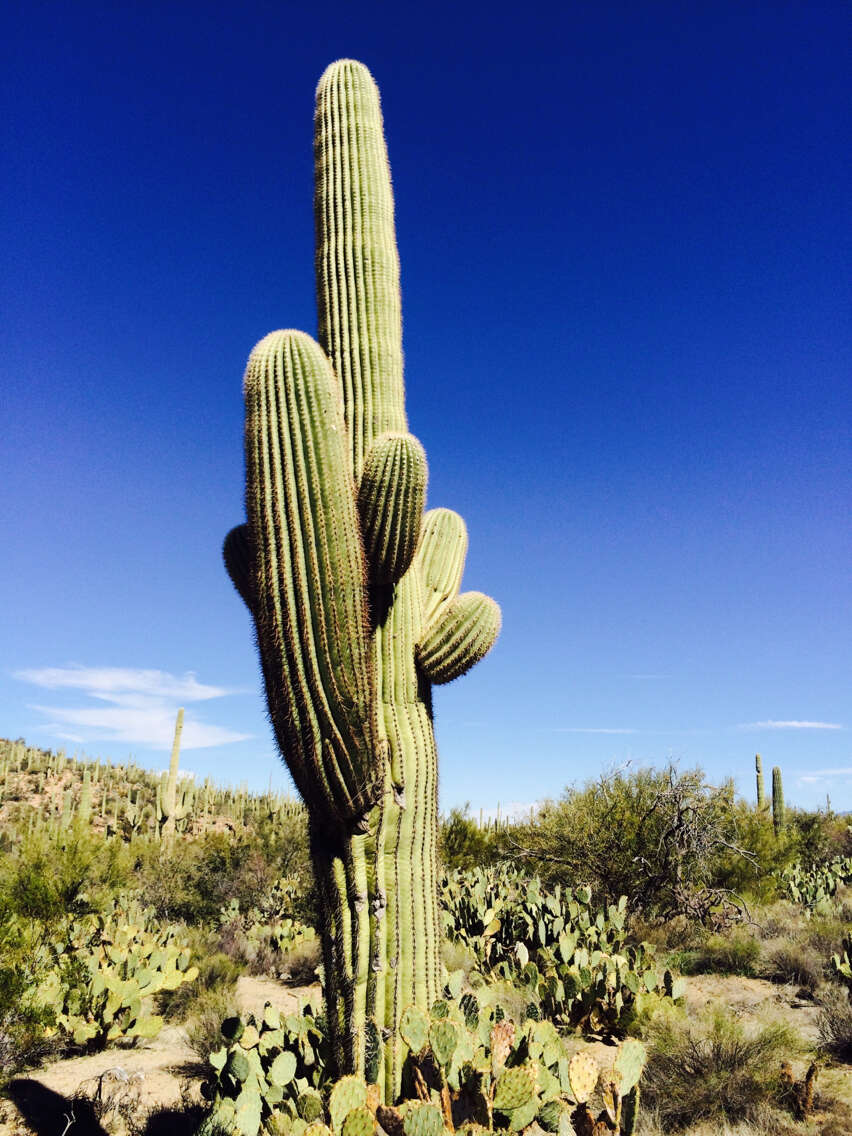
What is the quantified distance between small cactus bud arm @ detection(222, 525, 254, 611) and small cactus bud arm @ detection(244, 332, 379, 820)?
0.64 metres

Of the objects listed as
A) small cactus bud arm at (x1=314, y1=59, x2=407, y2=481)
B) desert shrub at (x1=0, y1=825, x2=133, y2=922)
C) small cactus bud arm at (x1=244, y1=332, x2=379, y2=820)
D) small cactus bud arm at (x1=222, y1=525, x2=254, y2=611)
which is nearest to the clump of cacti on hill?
small cactus bud arm at (x1=244, y1=332, x2=379, y2=820)

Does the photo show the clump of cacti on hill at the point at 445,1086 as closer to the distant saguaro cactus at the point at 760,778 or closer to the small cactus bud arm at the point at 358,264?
the small cactus bud arm at the point at 358,264

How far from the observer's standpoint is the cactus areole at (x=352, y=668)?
180 inches

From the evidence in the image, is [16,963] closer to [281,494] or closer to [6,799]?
[281,494]

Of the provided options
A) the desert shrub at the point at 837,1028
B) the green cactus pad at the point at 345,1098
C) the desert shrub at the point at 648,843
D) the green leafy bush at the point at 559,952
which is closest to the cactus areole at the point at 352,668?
the green cactus pad at the point at 345,1098

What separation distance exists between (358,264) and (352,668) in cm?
303

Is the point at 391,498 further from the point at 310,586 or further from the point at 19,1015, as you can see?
the point at 19,1015

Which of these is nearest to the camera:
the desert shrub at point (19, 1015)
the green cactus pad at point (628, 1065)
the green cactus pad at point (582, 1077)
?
the green cactus pad at point (582, 1077)

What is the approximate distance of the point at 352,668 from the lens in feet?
15.1

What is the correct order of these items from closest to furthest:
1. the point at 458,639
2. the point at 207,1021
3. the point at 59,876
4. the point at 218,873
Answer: the point at 458,639 → the point at 207,1021 → the point at 59,876 → the point at 218,873

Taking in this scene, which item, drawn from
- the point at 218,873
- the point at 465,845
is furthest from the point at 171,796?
the point at 465,845

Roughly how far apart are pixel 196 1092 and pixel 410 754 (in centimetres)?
429

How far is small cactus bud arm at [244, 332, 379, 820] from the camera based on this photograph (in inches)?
180

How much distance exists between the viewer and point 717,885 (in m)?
14.4
